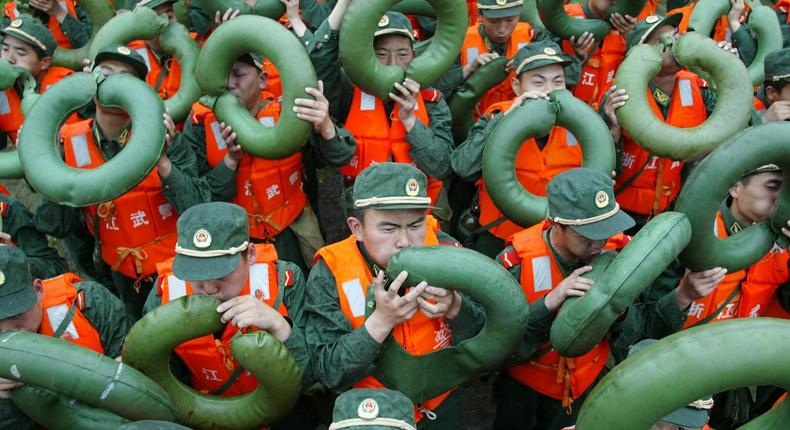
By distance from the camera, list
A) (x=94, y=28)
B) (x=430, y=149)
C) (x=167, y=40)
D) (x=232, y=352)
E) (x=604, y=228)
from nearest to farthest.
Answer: (x=232, y=352) < (x=604, y=228) < (x=430, y=149) < (x=167, y=40) < (x=94, y=28)

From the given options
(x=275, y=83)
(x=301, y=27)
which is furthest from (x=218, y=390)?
(x=275, y=83)

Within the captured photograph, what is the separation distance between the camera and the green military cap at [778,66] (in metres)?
6.04

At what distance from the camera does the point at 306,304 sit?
4355mm

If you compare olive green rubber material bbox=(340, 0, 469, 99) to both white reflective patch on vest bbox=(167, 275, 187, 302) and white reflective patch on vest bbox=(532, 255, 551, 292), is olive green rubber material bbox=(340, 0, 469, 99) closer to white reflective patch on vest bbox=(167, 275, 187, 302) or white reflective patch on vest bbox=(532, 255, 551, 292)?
white reflective patch on vest bbox=(532, 255, 551, 292)

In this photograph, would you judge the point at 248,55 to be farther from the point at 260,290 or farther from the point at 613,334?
the point at 613,334

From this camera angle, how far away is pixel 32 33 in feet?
22.9

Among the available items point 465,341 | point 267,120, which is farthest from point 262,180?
point 465,341

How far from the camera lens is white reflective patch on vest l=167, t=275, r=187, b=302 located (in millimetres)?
4469

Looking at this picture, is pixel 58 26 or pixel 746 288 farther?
pixel 58 26

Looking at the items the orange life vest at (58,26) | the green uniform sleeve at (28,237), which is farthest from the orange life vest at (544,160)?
the orange life vest at (58,26)

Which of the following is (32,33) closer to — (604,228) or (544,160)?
(544,160)

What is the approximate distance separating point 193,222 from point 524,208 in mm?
2341

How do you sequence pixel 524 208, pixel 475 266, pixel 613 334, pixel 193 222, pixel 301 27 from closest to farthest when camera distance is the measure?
1. pixel 475 266
2. pixel 193 222
3. pixel 613 334
4. pixel 524 208
5. pixel 301 27

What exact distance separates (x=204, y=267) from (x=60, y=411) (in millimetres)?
1005
